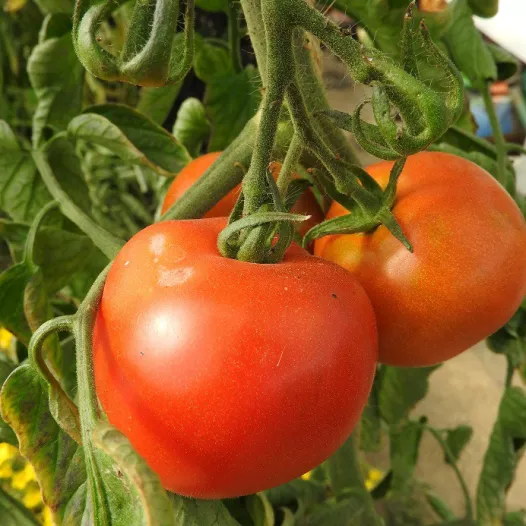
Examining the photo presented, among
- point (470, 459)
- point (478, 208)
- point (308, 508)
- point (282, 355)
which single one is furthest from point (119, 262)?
point (470, 459)

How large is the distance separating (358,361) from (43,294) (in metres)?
0.26

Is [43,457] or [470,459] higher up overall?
[43,457]

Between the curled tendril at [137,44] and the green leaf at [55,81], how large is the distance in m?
0.28

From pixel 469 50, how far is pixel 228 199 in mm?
249

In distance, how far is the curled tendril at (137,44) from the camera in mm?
226

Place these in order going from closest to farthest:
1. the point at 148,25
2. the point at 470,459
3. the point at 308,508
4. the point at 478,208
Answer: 1. the point at 148,25
2. the point at 478,208
3. the point at 308,508
4. the point at 470,459

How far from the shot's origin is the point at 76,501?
36cm

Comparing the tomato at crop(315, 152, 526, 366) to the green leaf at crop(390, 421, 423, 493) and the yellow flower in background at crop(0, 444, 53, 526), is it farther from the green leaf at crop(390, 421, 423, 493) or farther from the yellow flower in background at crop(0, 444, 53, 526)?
the yellow flower in background at crop(0, 444, 53, 526)

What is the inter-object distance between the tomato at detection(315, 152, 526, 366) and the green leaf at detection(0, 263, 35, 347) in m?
0.24

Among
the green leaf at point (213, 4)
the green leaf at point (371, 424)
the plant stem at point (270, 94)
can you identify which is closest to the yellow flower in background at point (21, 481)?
the green leaf at point (371, 424)

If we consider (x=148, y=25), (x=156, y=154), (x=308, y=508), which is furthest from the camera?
(x=308, y=508)

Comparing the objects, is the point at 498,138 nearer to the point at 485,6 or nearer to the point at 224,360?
the point at 485,6

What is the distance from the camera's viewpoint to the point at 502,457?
593 millimetres

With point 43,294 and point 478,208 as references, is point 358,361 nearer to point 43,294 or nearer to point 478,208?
point 478,208
